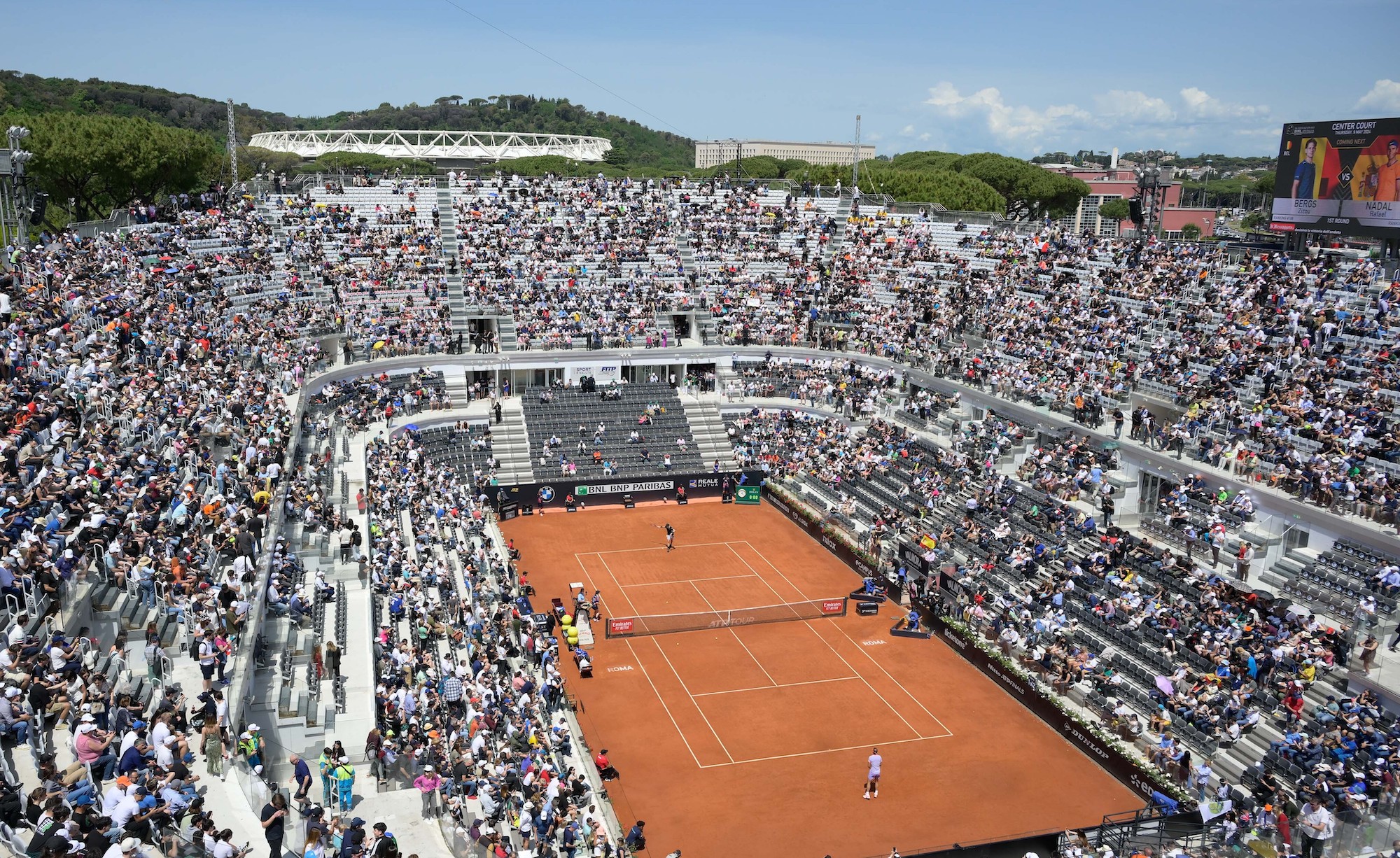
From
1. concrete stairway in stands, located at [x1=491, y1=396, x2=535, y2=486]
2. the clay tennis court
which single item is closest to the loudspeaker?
concrete stairway in stands, located at [x1=491, y1=396, x2=535, y2=486]

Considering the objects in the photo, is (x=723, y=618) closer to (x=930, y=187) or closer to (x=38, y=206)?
(x=38, y=206)

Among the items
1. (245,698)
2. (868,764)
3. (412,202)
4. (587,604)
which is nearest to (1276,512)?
(868,764)

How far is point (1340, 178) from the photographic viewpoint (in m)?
41.1

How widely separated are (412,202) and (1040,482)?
1526 inches

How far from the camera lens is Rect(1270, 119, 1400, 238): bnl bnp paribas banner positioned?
128ft

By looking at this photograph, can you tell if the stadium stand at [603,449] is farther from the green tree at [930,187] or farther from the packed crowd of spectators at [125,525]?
the green tree at [930,187]

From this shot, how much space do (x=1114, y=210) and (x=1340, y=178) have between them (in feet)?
267

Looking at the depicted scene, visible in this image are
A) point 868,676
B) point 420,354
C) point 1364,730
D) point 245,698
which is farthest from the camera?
point 420,354

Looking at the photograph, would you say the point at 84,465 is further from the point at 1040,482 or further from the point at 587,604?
the point at 1040,482

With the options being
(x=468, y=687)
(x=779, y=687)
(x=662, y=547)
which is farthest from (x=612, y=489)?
(x=468, y=687)

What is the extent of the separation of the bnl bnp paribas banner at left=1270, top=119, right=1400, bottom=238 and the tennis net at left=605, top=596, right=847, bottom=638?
24393 millimetres

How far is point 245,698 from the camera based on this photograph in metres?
20.2

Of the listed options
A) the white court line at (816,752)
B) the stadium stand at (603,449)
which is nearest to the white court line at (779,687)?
the white court line at (816,752)

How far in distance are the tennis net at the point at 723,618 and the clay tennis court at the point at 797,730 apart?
297mm
